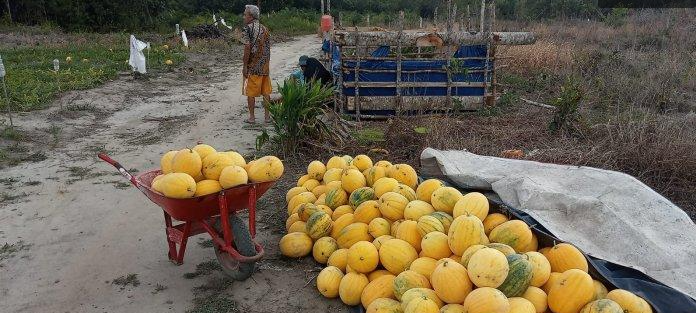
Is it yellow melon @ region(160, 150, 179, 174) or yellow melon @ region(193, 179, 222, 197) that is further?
yellow melon @ region(160, 150, 179, 174)

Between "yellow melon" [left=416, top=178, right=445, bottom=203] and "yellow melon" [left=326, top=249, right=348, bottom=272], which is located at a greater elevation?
"yellow melon" [left=416, top=178, right=445, bottom=203]

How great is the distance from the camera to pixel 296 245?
4.12 metres

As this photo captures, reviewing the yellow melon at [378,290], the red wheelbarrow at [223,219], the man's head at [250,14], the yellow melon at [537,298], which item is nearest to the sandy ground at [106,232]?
the red wheelbarrow at [223,219]

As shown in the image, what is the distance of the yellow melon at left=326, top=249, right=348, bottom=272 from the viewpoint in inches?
151

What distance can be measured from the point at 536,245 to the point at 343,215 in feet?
4.88

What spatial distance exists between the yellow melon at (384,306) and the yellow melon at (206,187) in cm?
126

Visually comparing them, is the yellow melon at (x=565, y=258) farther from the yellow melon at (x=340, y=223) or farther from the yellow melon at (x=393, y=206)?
the yellow melon at (x=340, y=223)

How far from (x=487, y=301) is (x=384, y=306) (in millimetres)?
712

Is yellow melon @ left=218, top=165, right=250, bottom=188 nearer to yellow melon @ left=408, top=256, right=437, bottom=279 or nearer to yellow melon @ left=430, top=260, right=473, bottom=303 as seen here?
yellow melon @ left=408, top=256, right=437, bottom=279

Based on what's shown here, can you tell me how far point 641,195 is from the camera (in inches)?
154

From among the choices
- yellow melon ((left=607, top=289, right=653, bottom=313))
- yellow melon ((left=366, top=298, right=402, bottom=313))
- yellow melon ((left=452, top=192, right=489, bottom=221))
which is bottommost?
yellow melon ((left=366, top=298, right=402, bottom=313))

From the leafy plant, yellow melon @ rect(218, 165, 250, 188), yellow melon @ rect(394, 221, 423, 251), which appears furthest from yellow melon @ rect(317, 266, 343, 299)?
the leafy plant

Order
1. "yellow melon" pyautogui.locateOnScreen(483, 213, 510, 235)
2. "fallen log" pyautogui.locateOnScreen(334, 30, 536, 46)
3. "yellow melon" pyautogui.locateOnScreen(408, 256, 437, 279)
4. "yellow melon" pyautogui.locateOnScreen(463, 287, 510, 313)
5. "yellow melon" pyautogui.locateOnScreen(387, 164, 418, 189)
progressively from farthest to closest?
"fallen log" pyautogui.locateOnScreen(334, 30, 536, 46) < "yellow melon" pyautogui.locateOnScreen(387, 164, 418, 189) < "yellow melon" pyautogui.locateOnScreen(483, 213, 510, 235) < "yellow melon" pyautogui.locateOnScreen(408, 256, 437, 279) < "yellow melon" pyautogui.locateOnScreen(463, 287, 510, 313)

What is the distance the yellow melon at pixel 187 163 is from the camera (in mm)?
3588
